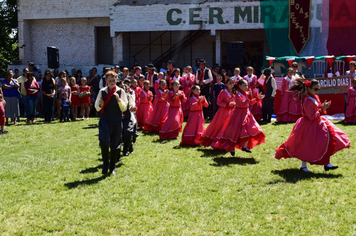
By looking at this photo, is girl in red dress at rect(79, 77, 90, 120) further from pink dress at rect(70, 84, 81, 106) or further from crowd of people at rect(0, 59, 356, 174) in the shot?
pink dress at rect(70, 84, 81, 106)

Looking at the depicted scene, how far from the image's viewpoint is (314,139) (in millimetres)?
7930

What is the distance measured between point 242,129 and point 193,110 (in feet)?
6.61

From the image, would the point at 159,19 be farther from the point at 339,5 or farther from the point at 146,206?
the point at 146,206

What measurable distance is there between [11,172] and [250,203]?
470 cm

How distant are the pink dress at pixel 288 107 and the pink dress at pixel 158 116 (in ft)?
13.1

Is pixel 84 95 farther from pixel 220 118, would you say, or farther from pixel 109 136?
pixel 109 136

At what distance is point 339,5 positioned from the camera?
19.9 m

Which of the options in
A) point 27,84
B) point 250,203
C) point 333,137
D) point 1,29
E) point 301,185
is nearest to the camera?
point 250,203

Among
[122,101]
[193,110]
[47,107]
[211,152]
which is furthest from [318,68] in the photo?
[122,101]

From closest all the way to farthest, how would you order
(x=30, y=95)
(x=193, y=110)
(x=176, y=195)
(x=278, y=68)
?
1. (x=176, y=195)
2. (x=193, y=110)
3. (x=30, y=95)
4. (x=278, y=68)

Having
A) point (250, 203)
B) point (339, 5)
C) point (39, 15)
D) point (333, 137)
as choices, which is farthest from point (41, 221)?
point (39, 15)

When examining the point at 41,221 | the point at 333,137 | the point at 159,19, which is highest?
the point at 159,19

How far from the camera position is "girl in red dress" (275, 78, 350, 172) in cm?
786

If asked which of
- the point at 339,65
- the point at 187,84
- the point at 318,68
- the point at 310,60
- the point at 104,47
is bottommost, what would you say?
the point at 187,84
